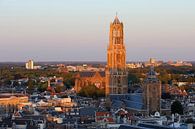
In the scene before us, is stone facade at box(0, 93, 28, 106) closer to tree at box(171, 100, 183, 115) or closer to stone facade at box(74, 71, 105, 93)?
stone facade at box(74, 71, 105, 93)

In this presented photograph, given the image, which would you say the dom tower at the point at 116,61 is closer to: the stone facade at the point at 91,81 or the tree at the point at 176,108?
the tree at the point at 176,108

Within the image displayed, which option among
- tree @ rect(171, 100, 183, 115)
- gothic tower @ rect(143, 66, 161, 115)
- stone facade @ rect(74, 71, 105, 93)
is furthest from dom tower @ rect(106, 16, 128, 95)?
stone facade @ rect(74, 71, 105, 93)

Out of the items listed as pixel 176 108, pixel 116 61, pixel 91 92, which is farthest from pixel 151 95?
pixel 91 92

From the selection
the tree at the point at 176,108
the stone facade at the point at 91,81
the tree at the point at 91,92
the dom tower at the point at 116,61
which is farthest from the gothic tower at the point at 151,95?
the stone facade at the point at 91,81

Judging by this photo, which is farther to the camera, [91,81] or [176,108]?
[91,81]

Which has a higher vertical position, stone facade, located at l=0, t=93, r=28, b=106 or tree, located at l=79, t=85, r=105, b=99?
tree, located at l=79, t=85, r=105, b=99

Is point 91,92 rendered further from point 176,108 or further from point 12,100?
point 176,108

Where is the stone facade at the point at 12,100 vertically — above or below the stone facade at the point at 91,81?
below

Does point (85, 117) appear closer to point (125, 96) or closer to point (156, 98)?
point (156, 98)
